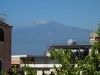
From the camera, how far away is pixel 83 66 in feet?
45.0

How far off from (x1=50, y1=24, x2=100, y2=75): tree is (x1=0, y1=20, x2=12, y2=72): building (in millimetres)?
26415

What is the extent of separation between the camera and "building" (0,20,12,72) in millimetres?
40156

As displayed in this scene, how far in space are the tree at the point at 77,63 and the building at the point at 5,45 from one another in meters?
26.4

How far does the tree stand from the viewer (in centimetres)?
1346

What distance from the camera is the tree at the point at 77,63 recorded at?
13.5 meters

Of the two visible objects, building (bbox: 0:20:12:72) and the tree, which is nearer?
the tree

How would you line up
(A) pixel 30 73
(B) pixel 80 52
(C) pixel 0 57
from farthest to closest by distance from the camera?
(B) pixel 80 52
(C) pixel 0 57
(A) pixel 30 73

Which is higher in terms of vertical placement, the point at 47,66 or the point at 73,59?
the point at 73,59

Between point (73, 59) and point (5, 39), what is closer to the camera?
point (73, 59)

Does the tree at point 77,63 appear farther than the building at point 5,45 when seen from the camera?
No

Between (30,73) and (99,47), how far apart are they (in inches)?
91.1

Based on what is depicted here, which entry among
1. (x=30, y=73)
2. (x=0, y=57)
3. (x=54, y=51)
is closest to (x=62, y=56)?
(x=54, y=51)

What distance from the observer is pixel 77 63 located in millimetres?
13758

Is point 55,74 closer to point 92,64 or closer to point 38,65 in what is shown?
point 92,64
